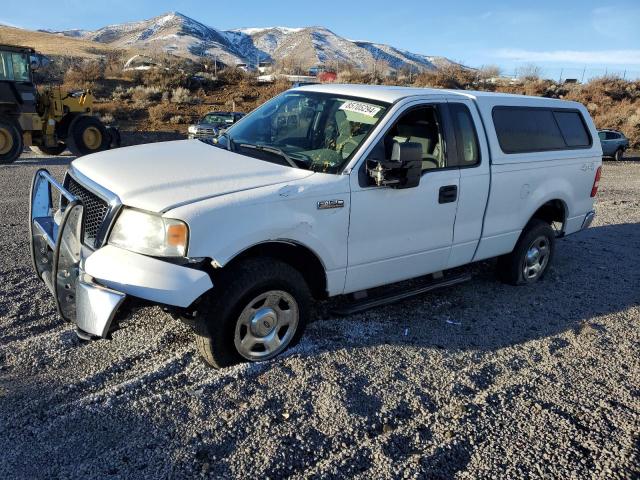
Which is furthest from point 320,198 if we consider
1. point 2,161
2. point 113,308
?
point 2,161

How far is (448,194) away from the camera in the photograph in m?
4.48

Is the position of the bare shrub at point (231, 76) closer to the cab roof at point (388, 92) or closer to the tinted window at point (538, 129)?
the tinted window at point (538, 129)

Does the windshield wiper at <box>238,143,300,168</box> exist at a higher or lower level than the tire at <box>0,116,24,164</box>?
higher

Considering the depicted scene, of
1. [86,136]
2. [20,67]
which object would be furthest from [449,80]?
[20,67]

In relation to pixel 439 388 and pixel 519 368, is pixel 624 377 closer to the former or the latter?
pixel 519 368

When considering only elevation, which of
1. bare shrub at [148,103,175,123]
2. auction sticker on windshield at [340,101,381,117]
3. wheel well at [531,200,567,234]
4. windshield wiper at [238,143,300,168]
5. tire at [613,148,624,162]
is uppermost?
auction sticker on windshield at [340,101,381,117]

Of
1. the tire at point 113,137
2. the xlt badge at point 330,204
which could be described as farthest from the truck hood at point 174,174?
the tire at point 113,137

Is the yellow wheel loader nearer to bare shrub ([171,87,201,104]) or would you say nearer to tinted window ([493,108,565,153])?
tinted window ([493,108,565,153])

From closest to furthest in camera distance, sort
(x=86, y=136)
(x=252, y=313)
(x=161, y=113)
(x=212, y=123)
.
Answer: (x=252, y=313) < (x=86, y=136) < (x=212, y=123) < (x=161, y=113)

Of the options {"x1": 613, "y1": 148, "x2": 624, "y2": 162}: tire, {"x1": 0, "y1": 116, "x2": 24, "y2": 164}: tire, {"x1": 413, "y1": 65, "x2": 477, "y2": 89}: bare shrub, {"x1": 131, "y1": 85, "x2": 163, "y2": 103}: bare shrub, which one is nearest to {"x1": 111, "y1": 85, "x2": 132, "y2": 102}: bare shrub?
{"x1": 131, "y1": 85, "x2": 163, "y2": 103}: bare shrub

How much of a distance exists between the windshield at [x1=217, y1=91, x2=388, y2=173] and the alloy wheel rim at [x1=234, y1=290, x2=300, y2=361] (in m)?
1.00

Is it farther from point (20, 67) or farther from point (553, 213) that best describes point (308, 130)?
point (20, 67)

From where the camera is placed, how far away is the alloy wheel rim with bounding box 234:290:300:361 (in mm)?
3609

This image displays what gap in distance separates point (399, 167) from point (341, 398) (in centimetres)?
170
